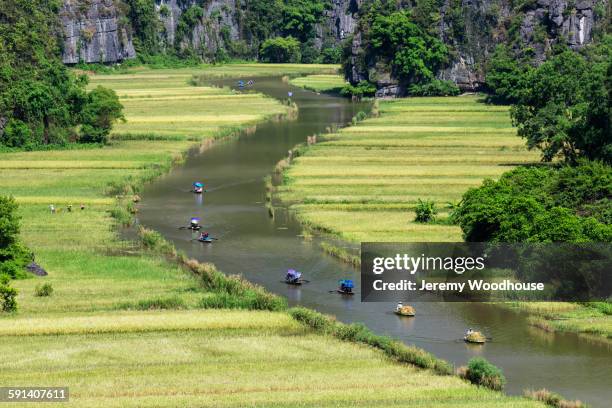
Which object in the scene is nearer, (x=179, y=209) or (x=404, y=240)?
(x=404, y=240)

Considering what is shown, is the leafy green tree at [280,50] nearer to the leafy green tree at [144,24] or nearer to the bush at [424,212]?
the leafy green tree at [144,24]

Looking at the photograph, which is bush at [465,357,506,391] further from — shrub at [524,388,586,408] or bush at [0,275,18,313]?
bush at [0,275,18,313]

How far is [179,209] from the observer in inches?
2724

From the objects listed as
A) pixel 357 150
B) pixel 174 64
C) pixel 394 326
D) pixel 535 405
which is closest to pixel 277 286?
pixel 394 326

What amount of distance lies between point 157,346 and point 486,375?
1105cm

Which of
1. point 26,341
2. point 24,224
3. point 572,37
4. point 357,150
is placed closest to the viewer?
point 26,341

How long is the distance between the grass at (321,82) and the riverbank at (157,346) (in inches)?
3277

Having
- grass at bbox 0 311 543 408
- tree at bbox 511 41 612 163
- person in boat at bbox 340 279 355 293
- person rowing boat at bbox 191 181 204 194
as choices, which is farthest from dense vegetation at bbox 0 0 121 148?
grass at bbox 0 311 543 408

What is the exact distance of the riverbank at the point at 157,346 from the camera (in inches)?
1471

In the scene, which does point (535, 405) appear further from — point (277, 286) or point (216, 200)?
point (216, 200)

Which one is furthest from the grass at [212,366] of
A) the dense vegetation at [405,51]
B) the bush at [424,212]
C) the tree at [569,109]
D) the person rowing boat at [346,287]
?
the dense vegetation at [405,51]

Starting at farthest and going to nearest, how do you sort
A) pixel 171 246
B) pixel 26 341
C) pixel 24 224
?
1. pixel 24 224
2. pixel 171 246
3. pixel 26 341

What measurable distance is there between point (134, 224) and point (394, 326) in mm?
22847

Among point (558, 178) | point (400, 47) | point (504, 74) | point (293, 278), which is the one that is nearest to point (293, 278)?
point (293, 278)
